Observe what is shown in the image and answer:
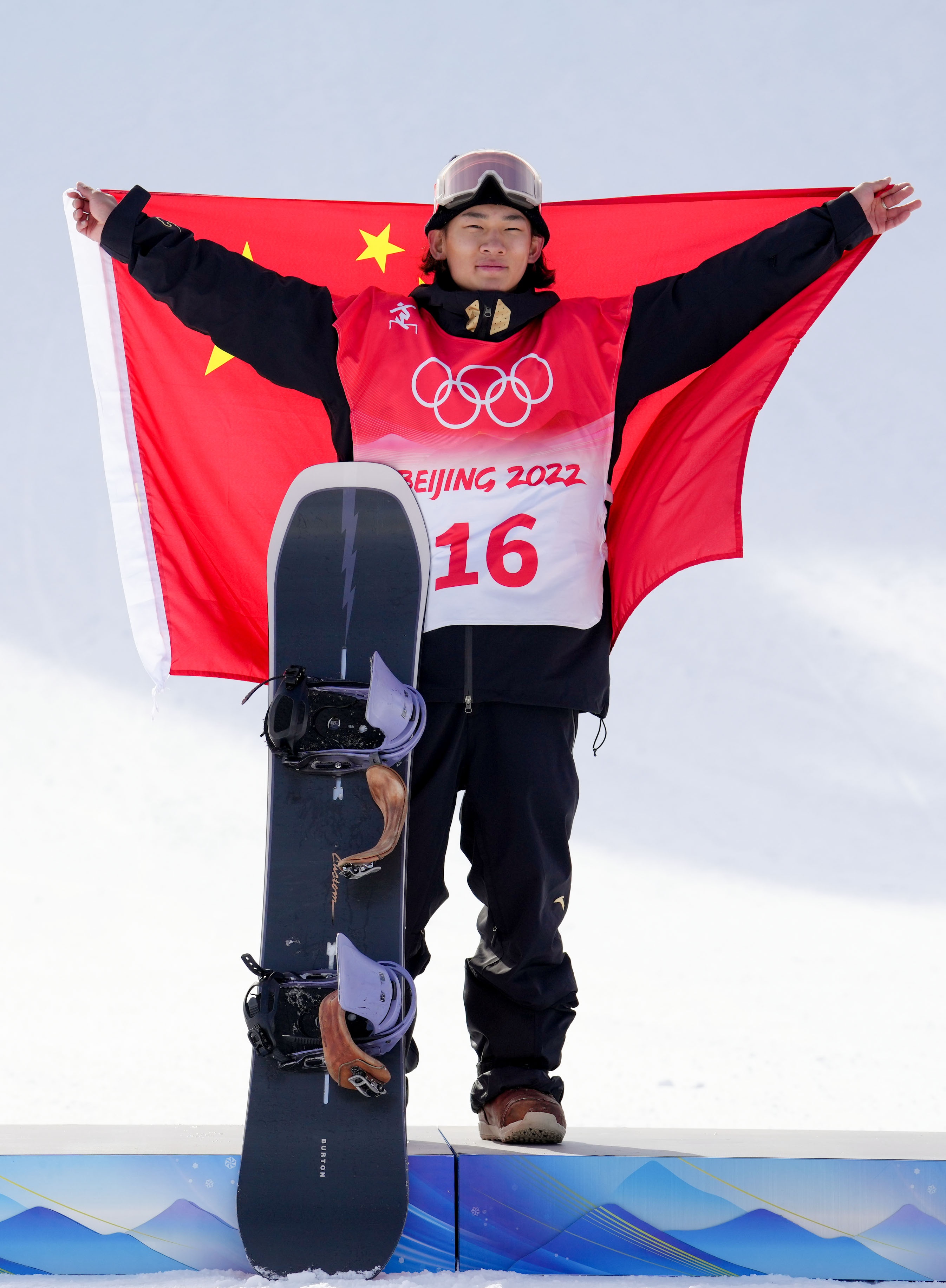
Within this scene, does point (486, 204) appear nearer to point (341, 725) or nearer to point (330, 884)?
point (341, 725)

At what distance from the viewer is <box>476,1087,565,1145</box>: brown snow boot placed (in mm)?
1781

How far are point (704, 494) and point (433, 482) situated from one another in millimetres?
571

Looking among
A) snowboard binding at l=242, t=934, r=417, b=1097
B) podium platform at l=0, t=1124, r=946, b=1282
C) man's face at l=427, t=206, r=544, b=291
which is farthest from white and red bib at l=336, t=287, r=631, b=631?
podium platform at l=0, t=1124, r=946, b=1282

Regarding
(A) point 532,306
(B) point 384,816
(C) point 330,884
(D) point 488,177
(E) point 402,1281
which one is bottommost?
(E) point 402,1281

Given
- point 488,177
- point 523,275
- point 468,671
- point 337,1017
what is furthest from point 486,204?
point 337,1017

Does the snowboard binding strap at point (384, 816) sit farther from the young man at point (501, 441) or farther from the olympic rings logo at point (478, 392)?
the olympic rings logo at point (478, 392)

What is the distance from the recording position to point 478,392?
6.68ft

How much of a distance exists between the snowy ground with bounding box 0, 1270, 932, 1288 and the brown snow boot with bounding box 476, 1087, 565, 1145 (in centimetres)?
22

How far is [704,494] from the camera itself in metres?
2.23

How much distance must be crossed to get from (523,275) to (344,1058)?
4.88 feet

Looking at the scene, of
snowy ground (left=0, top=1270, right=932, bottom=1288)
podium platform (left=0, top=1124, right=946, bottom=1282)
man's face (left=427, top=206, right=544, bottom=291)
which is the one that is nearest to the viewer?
snowy ground (left=0, top=1270, right=932, bottom=1288)

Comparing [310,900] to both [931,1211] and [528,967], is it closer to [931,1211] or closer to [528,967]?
[528,967]

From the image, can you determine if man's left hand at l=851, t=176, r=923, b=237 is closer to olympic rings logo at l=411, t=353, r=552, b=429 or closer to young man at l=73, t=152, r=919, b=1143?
young man at l=73, t=152, r=919, b=1143

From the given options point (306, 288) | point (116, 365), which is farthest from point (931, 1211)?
point (116, 365)
